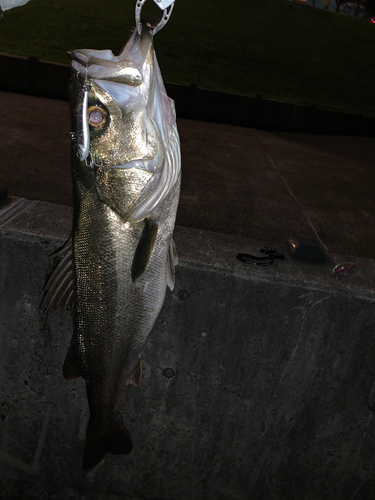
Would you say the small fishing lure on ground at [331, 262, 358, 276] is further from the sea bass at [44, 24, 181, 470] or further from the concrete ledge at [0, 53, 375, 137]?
the concrete ledge at [0, 53, 375, 137]

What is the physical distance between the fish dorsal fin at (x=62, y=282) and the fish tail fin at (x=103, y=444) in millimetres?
688

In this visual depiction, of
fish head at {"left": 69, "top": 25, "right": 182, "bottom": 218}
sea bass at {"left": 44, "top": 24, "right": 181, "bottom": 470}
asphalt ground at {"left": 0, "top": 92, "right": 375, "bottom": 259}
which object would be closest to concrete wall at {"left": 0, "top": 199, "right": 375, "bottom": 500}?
sea bass at {"left": 44, "top": 24, "right": 181, "bottom": 470}

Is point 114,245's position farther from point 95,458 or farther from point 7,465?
point 7,465

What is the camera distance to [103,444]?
2.14 meters

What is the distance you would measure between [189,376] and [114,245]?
1.37 meters

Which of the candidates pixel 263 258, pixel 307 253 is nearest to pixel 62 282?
pixel 263 258

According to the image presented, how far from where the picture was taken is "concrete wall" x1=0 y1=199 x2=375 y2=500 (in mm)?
2533

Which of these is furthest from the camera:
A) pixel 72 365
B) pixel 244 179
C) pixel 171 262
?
pixel 244 179

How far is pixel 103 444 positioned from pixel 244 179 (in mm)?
3923

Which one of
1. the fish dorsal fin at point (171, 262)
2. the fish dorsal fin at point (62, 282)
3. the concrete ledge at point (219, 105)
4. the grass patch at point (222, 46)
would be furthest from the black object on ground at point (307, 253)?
the grass patch at point (222, 46)

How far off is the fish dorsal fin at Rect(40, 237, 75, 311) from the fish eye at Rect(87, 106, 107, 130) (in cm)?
56

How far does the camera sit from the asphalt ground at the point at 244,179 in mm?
3994

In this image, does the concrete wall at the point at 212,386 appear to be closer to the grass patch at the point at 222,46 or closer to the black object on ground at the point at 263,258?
the black object on ground at the point at 263,258

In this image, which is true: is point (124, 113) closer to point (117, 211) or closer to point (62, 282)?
point (117, 211)
